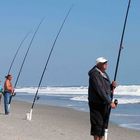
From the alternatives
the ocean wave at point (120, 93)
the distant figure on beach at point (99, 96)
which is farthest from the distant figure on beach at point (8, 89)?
the ocean wave at point (120, 93)

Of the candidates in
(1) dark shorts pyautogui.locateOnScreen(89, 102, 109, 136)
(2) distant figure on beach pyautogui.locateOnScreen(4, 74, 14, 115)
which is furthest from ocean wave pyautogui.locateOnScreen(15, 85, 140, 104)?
(1) dark shorts pyautogui.locateOnScreen(89, 102, 109, 136)

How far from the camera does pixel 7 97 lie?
15164 mm

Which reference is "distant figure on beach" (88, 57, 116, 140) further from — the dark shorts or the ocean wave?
the ocean wave

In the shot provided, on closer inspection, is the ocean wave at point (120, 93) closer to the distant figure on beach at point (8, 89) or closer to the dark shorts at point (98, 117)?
the distant figure on beach at point (8, 89)

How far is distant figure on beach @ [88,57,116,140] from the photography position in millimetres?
7285

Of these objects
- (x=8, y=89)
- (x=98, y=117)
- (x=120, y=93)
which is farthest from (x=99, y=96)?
(x=120, y=93)

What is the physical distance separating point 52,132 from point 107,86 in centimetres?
388

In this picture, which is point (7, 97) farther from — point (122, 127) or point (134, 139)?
point (134, 139)

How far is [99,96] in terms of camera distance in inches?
287

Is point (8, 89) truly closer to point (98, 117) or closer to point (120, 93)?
point (98, 117)

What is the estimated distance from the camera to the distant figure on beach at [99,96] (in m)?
7.29

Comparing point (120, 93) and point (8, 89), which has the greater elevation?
point (8, 89)

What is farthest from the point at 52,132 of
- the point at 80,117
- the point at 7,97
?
the point at 80,117

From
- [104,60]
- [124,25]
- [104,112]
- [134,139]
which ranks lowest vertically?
[134,139]
